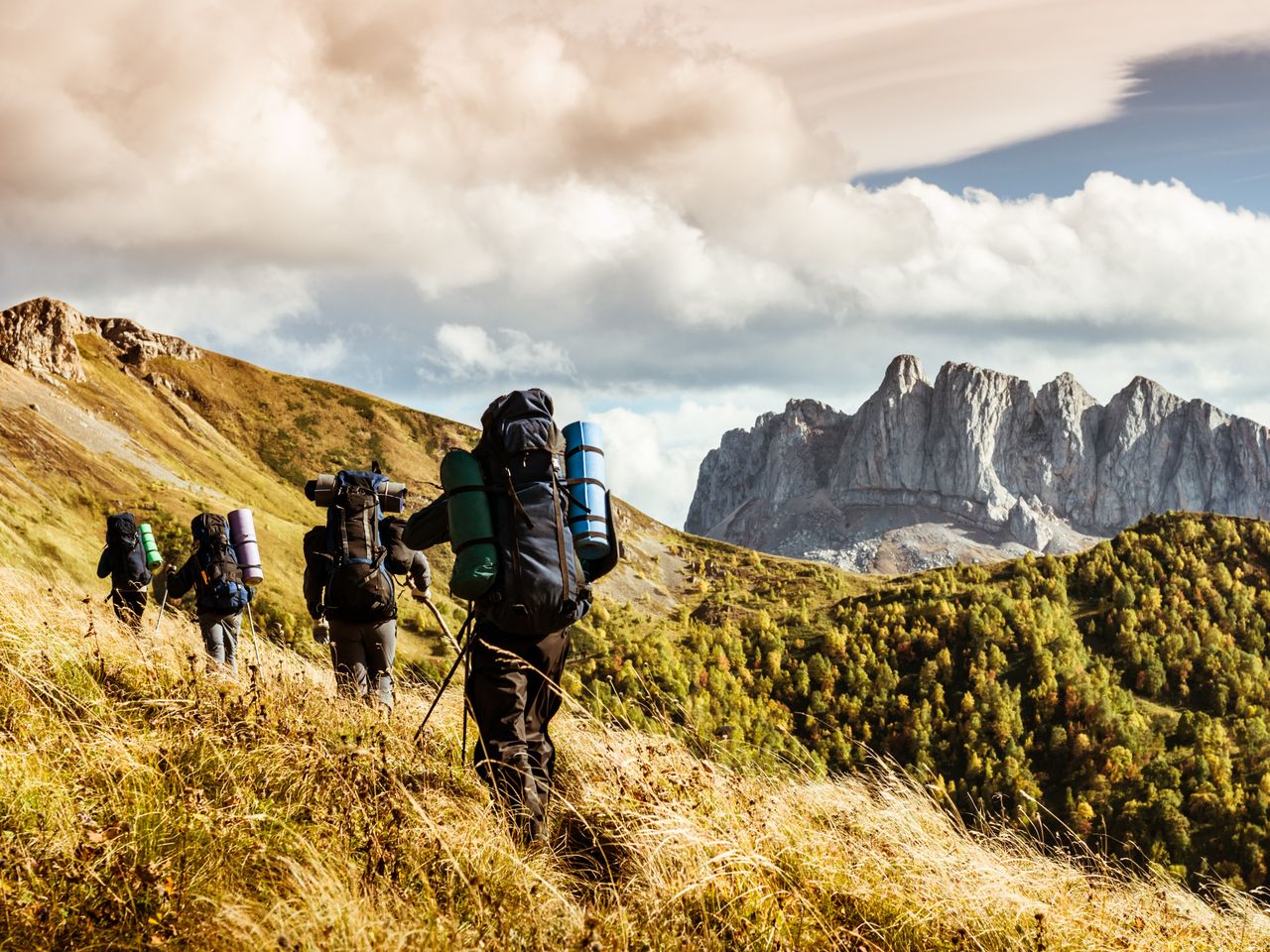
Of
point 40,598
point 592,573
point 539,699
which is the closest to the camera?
point 539,699

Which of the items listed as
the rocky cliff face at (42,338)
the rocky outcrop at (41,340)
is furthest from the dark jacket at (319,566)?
the rocky cliff face at (42,338)

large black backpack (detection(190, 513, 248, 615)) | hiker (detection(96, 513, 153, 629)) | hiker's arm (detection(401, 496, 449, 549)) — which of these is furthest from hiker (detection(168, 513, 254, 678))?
hiker's arm (detection(401, 496, 449, 549))

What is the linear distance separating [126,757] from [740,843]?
329 centimetres

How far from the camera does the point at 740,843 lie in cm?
466

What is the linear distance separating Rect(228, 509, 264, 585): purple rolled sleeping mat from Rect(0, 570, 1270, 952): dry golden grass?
463 centimetres

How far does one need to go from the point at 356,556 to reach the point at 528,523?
4353 millimetres

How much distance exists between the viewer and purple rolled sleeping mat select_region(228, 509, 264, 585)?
36.6 ft

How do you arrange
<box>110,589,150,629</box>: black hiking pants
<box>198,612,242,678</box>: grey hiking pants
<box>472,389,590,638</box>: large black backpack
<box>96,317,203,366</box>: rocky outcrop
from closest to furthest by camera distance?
<box>472,389,590,638</box>: large black backpack < <box>198,612,242,678</box>: grey hiking pants < <box>110,589,150,629</box>: black hiking pants < <box>96,317,203,366</box>: rocky outcrop

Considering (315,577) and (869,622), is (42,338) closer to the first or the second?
(315,577)

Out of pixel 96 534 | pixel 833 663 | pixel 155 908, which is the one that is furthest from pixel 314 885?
pixel 833 663

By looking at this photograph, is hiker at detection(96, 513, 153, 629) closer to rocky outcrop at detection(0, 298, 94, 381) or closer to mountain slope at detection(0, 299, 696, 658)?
mountain slope at detection(0, 299, 696, 658)

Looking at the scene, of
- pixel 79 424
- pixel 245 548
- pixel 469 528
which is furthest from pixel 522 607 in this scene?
pixel 79 424

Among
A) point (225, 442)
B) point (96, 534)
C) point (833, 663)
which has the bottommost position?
point (833, 663)

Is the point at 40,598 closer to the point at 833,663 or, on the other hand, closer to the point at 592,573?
the point at 592,573
